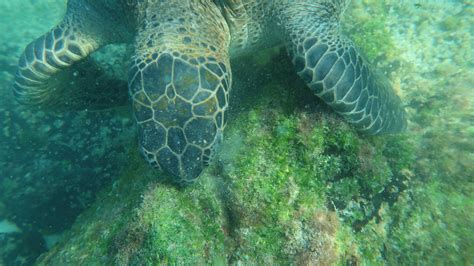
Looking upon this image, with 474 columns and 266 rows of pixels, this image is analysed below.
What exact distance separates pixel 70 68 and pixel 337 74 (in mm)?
4108

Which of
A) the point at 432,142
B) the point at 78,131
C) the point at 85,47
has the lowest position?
the point at 78,131

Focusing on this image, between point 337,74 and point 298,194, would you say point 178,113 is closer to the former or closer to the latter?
point 298,194

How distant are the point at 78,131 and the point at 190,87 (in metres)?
3.30

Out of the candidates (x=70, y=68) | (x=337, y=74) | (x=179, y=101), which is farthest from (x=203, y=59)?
→ (x=70, y=68)

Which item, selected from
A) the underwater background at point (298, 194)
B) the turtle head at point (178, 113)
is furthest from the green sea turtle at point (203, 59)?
the underwater background at point (298, 194)

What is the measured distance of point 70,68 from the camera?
5047 millimetres

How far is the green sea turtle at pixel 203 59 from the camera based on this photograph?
107 inches

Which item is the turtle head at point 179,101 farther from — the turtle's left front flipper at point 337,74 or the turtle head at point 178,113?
the turtle's left front flipper at point 337,74

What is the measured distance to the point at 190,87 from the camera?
9.11ft

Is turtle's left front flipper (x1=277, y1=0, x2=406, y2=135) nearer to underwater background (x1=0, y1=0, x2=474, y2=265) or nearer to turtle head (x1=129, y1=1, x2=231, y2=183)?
underwater background (x1=0, y1=0, x2=474, y2=265)

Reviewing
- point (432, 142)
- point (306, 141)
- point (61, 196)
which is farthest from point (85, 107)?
point (432, 142)

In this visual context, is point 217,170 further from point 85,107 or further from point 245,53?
point 85,107

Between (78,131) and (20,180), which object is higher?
(78,131)

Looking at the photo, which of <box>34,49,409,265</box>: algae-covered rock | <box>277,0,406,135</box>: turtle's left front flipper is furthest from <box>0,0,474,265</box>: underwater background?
<box>277,0,406,135</box>: turtle's left front flipper
